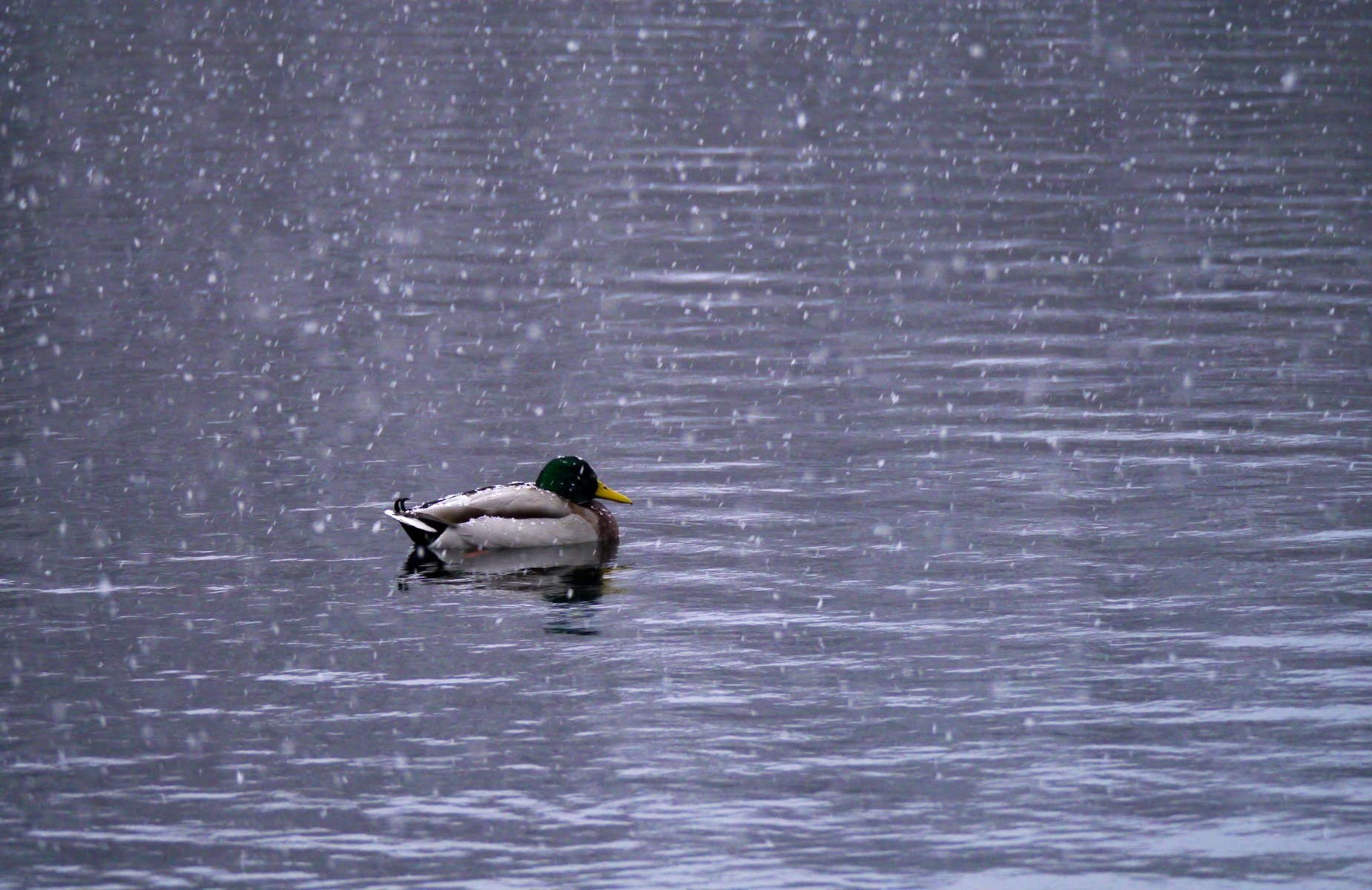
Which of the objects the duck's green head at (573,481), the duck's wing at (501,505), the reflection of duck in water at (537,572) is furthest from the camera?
the duck's green head at (573,481)

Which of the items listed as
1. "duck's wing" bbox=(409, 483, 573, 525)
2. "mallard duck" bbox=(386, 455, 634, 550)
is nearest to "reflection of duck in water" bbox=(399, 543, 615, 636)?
"mallard duck" bbox=(386, 455, 634, 550)

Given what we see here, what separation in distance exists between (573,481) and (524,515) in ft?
1.52

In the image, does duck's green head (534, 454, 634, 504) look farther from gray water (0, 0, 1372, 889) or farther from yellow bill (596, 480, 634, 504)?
gray water (0, 0, 1372, 889)

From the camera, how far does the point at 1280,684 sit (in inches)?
488

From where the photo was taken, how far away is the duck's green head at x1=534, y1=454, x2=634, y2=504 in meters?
15.6

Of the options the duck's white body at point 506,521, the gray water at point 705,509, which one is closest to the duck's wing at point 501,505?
the duck's white body at point 506,521

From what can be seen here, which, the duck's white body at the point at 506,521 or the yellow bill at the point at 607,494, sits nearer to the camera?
the duck's white body at the point at 506,521

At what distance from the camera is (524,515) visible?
50.7 ft

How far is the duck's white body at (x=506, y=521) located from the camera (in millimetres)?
15125

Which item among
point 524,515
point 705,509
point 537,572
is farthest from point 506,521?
point 705,509

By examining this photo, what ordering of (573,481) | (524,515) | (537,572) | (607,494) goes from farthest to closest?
(607,494) → (573,481) → (524,515) → (537,572)

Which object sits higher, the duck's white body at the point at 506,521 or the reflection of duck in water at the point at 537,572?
the duck's white body at the point at 506,521

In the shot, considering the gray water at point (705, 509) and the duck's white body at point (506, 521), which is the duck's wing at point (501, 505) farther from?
the gray water at point (705, 509)

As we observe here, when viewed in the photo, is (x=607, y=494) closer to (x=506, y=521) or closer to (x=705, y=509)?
(x=506, y=521)
